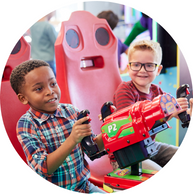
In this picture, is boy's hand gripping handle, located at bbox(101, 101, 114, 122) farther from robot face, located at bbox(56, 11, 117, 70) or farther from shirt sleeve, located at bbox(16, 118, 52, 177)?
robot face, located at bbox(56, 11, 117, 70)

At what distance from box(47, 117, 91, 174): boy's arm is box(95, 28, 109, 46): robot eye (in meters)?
0.46

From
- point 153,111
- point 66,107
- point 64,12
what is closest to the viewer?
point 153,111

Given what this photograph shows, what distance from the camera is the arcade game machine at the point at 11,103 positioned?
86 cm

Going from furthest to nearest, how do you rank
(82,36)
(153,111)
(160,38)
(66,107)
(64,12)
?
(160,38) → (64,12) → (82,36) → (66,107) → (153,111)

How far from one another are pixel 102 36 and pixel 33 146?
508 millimetres

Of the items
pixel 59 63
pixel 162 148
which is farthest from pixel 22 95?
pixel 162 148

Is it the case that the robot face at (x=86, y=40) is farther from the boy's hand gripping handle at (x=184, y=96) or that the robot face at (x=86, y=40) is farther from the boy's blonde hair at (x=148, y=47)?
the boy's hand gripping handle at (x=184, y=96)

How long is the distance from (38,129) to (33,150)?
6cm

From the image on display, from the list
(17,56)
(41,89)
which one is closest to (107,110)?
(41,89)

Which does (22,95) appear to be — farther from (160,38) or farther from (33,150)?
(160,38)

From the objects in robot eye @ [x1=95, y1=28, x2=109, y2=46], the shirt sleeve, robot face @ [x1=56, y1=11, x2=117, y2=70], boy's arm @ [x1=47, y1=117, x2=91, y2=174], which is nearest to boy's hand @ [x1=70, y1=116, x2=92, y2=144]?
boy's arm @ [x1=47, y1=117, x2=91, y2=174]

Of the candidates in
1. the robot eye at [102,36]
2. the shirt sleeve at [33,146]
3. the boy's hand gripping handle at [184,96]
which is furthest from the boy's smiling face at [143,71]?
the shirt sleeve at [33,146]

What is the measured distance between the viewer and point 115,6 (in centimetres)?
227

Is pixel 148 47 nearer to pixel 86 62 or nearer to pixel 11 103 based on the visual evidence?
pixel 86 62
